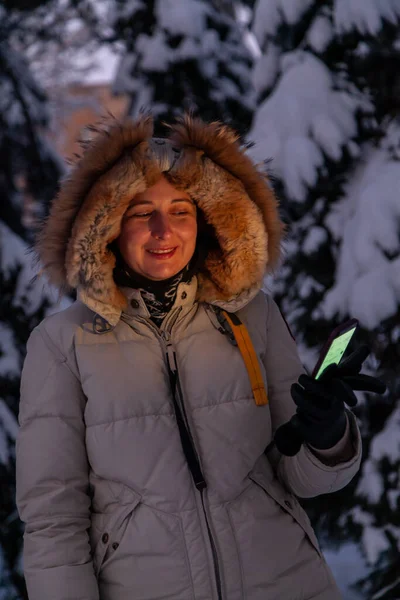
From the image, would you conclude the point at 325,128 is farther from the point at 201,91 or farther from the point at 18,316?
the point at 201,91

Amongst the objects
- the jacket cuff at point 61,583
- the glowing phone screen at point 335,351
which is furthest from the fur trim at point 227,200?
the jacket cuff at point 61,583

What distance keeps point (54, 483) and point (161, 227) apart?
918 millimetres

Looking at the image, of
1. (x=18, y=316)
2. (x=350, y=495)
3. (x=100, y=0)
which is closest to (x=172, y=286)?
(x=350, y=495)

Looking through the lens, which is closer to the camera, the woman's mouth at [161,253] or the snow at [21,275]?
the woman's mouth at [161,253]

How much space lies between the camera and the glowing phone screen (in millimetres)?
1894

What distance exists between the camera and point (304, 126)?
167 inches

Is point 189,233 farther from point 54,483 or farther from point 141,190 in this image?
point 54,483

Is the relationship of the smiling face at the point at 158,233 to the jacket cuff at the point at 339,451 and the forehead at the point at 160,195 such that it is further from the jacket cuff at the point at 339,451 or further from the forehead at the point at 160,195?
the jacket cuff at the point at 339,451

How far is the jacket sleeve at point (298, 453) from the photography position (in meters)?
2.08

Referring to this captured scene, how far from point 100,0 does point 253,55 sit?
2.32 meters

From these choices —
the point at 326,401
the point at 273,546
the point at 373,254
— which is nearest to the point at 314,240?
the point at 373,254

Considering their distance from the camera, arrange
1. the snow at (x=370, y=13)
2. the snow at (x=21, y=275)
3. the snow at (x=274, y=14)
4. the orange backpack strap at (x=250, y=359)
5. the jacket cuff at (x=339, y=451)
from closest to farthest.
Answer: the jacket cuff at (x=339, y=451)
the orange backpack strap at (x=250, y=359)
the snow at (x=370, y=13)
the snow at (x=274, y=14)
the snow at (x=21, y=275)

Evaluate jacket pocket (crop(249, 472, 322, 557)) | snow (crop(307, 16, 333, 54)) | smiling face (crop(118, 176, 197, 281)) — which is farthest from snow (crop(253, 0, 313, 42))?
jacket pocket (crop(249, 472, 322, 557))

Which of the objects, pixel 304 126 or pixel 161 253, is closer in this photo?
pixel 161 253
